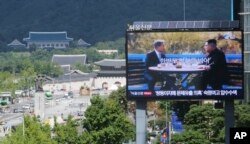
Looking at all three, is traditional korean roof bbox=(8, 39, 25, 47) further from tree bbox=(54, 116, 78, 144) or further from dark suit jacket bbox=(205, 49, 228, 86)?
dark suit jacket bbox=(205, 49, 228, 86)

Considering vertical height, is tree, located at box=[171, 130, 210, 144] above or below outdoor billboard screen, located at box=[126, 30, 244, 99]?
below

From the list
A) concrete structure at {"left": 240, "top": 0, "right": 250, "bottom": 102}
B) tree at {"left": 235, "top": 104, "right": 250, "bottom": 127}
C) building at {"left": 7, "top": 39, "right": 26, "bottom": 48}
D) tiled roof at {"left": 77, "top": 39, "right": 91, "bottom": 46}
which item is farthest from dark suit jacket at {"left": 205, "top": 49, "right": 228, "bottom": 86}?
tiled roof at {"left": 77, "top": 39, "right": 91, "bottom": 46}

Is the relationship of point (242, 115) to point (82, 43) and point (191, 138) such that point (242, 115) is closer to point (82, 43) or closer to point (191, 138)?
point (191, 138)

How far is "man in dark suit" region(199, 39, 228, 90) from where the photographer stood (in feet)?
139

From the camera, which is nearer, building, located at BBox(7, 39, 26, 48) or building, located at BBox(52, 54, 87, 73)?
building, located at BBox(52, 54, 87, 73)

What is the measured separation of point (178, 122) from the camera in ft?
212

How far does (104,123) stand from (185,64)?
10114mm

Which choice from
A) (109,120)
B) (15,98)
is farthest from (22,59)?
(109,120)

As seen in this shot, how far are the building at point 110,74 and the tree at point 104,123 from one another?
9005 centimetres

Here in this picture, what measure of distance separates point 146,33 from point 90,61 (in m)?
130

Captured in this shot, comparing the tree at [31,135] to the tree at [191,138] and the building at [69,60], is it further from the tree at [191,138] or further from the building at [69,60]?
the building at [69,60]

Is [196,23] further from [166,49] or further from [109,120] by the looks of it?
[109,120]

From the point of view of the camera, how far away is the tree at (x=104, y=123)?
51.5 metres

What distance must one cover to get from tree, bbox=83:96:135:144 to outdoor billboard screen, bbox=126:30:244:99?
908cm
